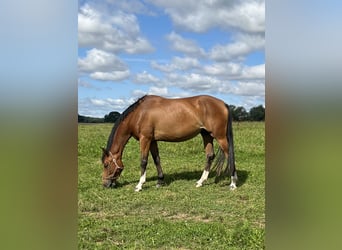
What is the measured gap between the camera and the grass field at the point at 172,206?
3.08 metres

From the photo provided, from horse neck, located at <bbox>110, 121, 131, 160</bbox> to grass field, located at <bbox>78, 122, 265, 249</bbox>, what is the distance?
620 millimetres

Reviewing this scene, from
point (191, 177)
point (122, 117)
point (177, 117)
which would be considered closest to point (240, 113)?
point (177, 117)

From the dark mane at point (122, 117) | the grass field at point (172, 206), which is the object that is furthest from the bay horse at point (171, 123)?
the grass field at point (172, 206)

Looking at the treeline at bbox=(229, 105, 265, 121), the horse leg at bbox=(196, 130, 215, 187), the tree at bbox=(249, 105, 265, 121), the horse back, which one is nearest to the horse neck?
the horse back

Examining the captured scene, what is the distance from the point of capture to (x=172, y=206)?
476cm

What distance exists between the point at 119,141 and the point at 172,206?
214cm

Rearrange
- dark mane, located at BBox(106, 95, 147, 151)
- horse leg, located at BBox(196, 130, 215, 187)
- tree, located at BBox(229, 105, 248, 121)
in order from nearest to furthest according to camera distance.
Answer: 1. tree, located at BBox(229, 105, 248, 121)
2. dark mane, located at BBox(106, 95, 147, 151)
3. horse leg, located at BBox(196, 130, 215, 187)

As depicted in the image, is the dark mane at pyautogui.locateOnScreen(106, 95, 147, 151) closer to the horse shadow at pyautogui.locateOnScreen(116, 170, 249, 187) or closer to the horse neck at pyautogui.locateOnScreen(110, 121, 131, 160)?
the horse neck at pyautogui.locateOnScreen(110, 121, 131, 160)

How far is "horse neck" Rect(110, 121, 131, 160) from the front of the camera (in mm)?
6438

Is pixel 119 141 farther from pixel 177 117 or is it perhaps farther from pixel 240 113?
pixel 240 113

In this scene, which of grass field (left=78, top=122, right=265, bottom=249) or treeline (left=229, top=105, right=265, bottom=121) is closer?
treeline (left=229, top=105, right=265, bottom=121)

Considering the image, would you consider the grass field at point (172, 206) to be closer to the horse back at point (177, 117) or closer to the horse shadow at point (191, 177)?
the horse shadow at point (191, 177)

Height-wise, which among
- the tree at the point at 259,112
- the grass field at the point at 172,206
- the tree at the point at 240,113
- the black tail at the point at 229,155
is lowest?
the grass field at the point at 172,206
